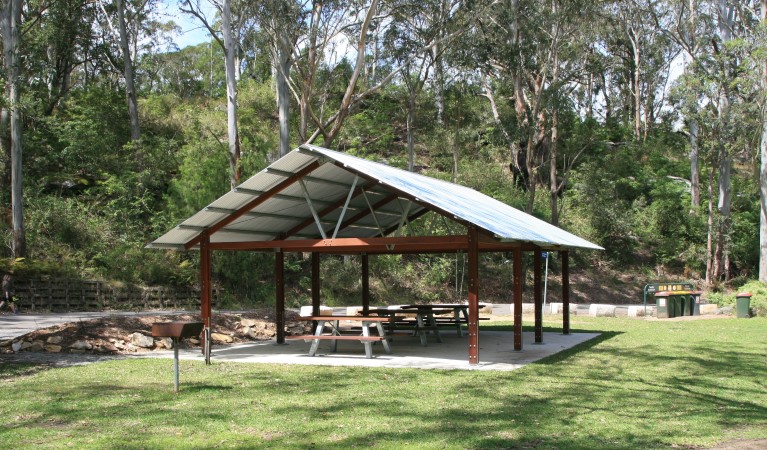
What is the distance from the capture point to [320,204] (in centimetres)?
1434

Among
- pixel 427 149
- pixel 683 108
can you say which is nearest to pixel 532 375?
pixel 683 108

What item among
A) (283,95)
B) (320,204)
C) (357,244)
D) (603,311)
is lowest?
(603,311)

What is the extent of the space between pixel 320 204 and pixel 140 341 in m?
4.03

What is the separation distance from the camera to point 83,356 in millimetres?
12414

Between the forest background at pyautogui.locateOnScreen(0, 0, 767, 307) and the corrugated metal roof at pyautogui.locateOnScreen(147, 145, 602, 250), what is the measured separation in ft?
35.8

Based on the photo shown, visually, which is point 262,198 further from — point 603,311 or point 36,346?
point 603,311

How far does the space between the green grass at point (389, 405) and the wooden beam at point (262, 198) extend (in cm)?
243

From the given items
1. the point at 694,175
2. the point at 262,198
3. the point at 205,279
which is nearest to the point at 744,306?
the point at 262,198

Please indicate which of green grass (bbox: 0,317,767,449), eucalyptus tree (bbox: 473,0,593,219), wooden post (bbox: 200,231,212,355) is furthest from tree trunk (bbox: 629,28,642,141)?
green grass (bbox: 0,317,767,449)

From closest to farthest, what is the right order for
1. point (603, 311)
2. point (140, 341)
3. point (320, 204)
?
point (140, 341) < point (320, 204) < point (603, 311)

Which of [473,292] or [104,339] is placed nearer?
[473,292]

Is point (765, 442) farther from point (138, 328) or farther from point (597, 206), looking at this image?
point (597, 206)

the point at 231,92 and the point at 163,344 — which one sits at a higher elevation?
the point at 231,92

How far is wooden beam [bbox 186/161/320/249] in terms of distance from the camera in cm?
1220
